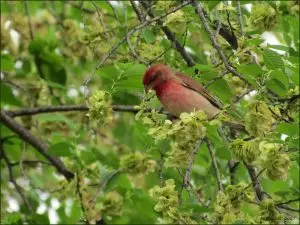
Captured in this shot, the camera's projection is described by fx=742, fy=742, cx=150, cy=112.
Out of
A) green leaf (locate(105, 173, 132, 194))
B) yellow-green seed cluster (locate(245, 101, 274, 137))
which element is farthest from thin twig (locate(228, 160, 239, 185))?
yellow-green seed cluster (locate(245, 101, 274, 137))

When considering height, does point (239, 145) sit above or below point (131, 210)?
below

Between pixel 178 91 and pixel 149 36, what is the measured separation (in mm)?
439

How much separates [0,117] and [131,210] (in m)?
1.39

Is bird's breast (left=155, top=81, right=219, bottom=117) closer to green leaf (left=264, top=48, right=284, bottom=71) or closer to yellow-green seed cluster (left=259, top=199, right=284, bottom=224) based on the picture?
green leaf (left=264, top=48, right=284, bottom=71)

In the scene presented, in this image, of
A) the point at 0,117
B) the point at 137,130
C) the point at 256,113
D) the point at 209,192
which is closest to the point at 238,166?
the point at 209,192

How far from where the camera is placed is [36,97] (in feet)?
21.5

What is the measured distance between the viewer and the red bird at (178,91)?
4.39 metres

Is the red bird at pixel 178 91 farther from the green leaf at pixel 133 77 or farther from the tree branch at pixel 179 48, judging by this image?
the tree branch at pixel 179 48

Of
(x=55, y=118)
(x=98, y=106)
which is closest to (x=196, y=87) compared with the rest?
(x=98, y=106)

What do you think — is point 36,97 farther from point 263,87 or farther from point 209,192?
point 263,87

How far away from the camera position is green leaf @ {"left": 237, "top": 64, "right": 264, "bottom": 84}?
3.82 metres

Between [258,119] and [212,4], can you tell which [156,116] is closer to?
[258,119]

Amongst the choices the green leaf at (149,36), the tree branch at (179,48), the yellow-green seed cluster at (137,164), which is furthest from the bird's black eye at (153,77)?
the yellow-green seed cluster at (137,164)

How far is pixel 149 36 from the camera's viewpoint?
15.5 feet
